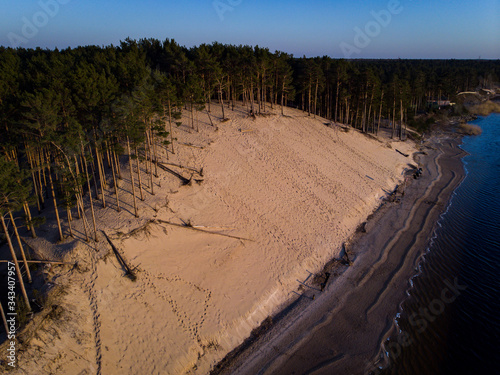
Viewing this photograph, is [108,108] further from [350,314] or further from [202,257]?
[350,314]

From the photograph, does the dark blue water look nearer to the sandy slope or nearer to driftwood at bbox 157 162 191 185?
the sandy slope

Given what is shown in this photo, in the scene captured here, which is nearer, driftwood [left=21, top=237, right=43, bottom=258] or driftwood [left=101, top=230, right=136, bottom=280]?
driftwood [left=21, top=237, right=43, bottom=258]

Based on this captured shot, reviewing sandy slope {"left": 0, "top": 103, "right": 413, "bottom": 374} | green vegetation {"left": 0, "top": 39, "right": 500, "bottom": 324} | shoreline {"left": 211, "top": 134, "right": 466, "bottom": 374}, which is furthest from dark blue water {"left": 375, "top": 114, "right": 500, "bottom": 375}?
green vegetation {"left": 0, "top": 39, "right": 500, "bottom": 324}

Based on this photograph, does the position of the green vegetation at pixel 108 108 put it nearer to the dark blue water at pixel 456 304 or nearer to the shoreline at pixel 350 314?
the shoreline at pixel 350 314

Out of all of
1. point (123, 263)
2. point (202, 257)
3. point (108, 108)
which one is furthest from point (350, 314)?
point (108, 108)

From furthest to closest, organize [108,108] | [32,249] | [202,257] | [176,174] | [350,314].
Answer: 1. [176,174]
2. [108,108]
3. [202,257]
4. [350,314]
5. [32,249]
